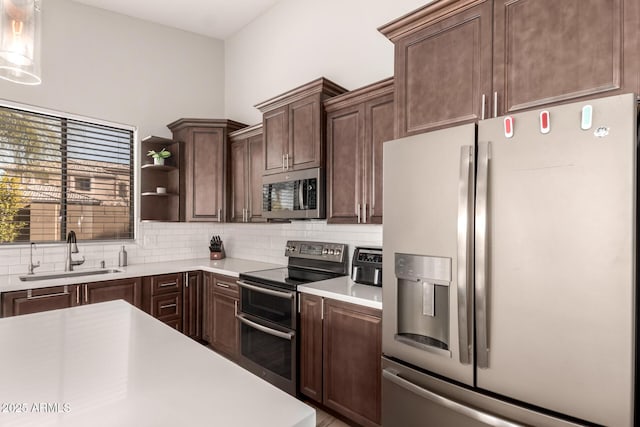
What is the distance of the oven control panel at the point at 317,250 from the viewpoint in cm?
293

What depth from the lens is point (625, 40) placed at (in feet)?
4.17

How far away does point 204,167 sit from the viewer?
3801 millimetres

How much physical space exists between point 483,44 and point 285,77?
2.43m

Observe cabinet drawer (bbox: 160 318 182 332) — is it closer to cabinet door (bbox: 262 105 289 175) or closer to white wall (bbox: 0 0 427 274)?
white wall (bbox: 0 0 427 274)

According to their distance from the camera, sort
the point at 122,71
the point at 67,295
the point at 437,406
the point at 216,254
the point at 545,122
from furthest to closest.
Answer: the point at 216,254 < the point at 122,71 < the point at 67,295 < the point at 437,406 < the point at 545,122

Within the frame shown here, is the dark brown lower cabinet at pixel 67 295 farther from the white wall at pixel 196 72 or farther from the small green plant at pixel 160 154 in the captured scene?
the small green plant at pixel 160 154

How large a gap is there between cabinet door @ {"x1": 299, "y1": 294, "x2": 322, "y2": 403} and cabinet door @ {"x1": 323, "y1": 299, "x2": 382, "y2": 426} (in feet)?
0.19

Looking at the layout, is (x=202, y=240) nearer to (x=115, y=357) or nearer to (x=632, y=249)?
(x=115, y=357)

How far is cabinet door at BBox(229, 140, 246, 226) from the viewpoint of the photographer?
3650 millimetres

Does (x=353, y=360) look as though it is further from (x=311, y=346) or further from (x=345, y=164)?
(x=345, y=164)

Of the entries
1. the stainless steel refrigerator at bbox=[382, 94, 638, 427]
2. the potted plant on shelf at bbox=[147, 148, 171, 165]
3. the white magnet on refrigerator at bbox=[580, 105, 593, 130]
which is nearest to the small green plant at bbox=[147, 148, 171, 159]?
the potted plant on shelf at bbox=[147, 148, 171, 165]

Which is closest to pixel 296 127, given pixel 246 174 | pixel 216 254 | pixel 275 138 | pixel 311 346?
pixel 275 138

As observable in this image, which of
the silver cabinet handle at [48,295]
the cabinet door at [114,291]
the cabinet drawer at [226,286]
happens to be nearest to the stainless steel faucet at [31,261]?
the silver cabinet handle at [48,295]

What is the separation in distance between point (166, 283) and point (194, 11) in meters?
2.95
